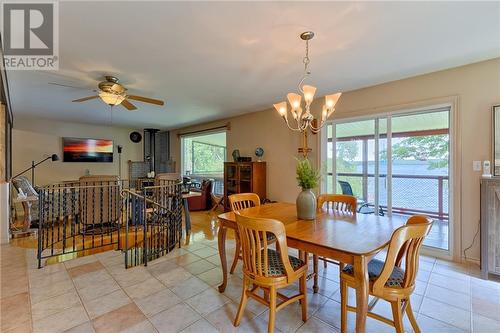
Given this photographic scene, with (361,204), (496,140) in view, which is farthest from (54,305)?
(496,140)

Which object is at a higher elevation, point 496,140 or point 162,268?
point 496,140

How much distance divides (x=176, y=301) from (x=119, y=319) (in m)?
0.46

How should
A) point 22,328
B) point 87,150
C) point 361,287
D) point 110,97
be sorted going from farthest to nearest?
point 87,150 < point 110,97 < point 22,328 < point 361,287

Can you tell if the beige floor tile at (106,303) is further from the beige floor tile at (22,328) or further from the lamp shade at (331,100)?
the lamp shade at (331,100)

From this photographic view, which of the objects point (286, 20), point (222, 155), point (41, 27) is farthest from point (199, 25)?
point (222, 155)

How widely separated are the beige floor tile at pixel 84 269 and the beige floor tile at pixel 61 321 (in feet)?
2.36

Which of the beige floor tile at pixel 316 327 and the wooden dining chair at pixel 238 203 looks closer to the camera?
the beige floor tile at pixel 316 327

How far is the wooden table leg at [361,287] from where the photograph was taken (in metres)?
1.40

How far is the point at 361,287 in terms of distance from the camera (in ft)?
4.70

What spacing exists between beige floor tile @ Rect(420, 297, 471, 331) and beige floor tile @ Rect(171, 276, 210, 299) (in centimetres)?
205

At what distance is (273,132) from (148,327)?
4037 millimetres

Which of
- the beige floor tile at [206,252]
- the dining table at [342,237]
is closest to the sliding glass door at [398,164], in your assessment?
the dining table at [342,237]

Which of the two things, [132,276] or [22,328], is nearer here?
[22,328]

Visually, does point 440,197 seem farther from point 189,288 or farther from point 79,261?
point 79,261
